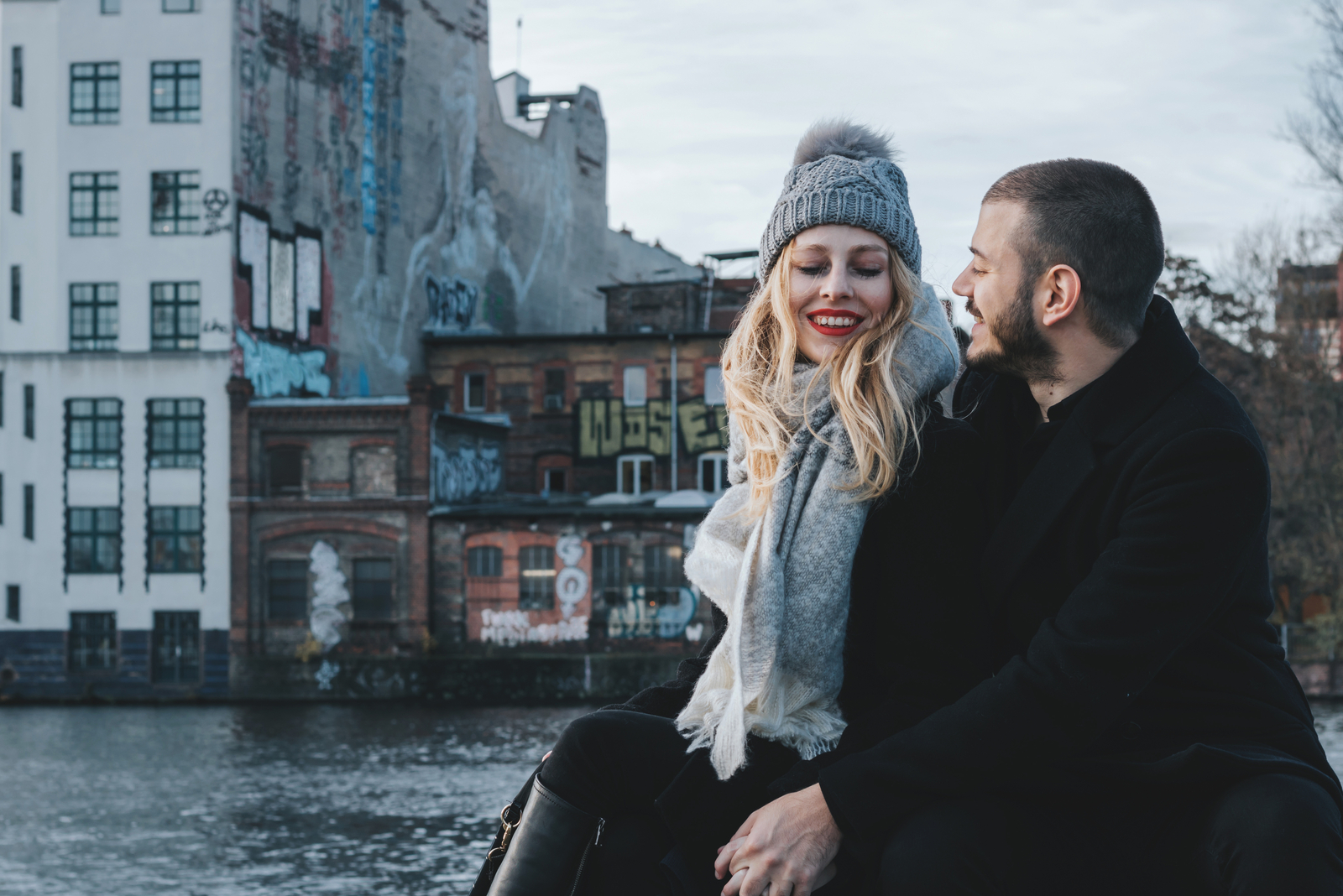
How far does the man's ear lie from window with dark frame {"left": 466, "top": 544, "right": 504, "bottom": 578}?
3353 cm

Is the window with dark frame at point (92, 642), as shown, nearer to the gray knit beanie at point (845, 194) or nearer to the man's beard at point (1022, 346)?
the gray knit beanie at point (845, 194)

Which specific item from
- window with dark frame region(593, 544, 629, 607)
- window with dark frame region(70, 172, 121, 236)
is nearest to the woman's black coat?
window with dark frame region(593, 544, 629, 607)

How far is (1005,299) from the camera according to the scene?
10.9 feet

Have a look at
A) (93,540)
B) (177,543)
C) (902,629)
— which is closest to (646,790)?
(902,629)

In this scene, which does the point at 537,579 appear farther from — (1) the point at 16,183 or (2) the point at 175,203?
(1) the point at 16,183

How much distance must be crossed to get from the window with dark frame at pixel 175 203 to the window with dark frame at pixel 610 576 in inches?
514

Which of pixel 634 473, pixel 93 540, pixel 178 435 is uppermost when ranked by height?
pixel 178 435

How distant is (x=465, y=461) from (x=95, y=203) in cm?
1139

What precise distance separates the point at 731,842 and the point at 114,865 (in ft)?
41.9

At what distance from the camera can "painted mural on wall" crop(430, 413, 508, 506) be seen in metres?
36.9

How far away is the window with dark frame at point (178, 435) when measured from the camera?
120 feet

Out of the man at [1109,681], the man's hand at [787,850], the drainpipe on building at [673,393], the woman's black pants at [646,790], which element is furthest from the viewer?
the drainpipe on building at [673,393]

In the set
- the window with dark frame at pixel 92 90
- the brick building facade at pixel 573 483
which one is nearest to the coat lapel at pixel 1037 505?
the brick building facade at pixel 573 483

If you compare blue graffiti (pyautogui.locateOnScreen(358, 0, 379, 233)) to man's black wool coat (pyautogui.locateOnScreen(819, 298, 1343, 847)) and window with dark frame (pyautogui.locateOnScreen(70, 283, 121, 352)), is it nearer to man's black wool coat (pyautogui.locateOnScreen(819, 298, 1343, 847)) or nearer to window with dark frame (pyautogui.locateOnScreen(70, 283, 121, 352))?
window with dark frame (pyautogui.locateOnScreen(70, 283, 121, 352))
